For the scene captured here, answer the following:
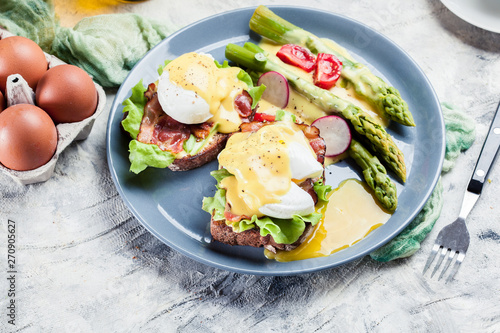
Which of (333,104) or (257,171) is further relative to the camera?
(333,104)

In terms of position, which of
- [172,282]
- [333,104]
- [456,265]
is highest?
[333,104]

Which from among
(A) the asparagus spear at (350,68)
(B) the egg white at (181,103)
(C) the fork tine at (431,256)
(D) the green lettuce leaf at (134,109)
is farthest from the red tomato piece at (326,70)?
(C) the fork tine at (431,256)

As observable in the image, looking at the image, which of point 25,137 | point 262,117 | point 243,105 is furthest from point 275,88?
point 25,137

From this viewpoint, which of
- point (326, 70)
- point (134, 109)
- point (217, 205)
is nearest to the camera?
point (217, 205)

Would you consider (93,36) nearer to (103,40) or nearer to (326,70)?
(103,40)

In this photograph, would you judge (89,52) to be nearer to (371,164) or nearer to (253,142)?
(253,142)

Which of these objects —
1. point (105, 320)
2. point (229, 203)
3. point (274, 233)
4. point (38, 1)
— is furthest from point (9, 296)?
point (38, 1)
